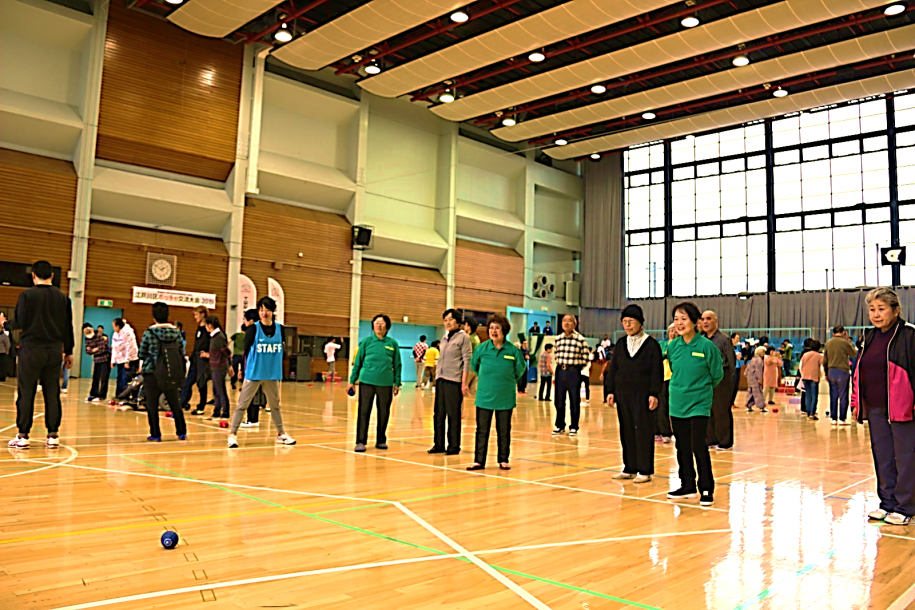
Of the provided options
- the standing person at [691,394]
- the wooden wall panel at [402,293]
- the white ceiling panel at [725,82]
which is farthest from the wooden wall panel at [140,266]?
the standing person at [691,394]

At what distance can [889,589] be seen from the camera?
11.3 feet

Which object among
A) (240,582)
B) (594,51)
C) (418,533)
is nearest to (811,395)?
(418,533)

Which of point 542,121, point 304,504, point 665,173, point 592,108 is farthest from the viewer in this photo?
point 665,173

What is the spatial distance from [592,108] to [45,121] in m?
18.3

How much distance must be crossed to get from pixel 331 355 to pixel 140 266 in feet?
24.0

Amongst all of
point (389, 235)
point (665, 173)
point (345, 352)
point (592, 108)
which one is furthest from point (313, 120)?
point (665, 173)

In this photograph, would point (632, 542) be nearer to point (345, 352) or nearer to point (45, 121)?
point (45, 121)

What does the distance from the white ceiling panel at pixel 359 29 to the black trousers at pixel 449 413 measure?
13.4 metres

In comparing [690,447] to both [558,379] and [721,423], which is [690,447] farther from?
[558,379]

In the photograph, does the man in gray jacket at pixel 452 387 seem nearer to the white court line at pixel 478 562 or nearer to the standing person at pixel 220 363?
the white court line at pixel 478 562

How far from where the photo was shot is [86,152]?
20.4m

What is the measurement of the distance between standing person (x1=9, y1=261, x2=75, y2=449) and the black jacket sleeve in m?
5.93

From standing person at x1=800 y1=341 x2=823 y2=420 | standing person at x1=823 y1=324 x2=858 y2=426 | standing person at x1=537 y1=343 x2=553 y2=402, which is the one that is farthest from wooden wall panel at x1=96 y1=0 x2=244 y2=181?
standing person at x1=823 y1=324 x2=858 y2=426

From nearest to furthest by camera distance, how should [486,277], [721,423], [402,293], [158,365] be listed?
[158,365] → [721,423] → [402,293] → [486,277]
